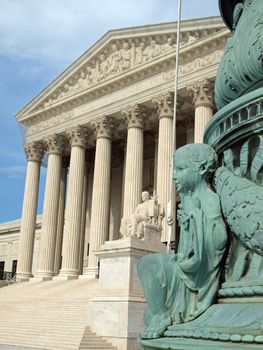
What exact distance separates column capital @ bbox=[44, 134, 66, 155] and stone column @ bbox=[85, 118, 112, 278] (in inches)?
182

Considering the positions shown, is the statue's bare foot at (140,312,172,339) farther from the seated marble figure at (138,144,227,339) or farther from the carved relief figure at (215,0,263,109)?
the carved relief figure at (215,0,263,109)

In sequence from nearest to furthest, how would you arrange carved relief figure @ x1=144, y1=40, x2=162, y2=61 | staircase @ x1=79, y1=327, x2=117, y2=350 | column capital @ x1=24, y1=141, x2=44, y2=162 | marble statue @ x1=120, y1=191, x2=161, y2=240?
1. staircase @ x1=79, y1=327, x2=117, y2=350
2. marble statue @ x1=120, y1=191, x2=161, y2=240
3. carved relief figure @ x1=144, y1=40, x2=162, y2=61
4. column capital @ x1=24, y1=141, x2=44, y2=162

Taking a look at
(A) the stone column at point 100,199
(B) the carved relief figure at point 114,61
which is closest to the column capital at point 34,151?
(A) the stone column at point 100,199

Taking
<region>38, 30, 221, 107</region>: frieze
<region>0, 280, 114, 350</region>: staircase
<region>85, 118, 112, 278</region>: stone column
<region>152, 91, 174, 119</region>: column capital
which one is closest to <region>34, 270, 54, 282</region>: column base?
<region>85, 118, 112, 278</region>: stone column

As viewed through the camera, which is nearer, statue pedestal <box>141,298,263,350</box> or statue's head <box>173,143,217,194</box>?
statue pedestal <box>141,298,263,350</box>

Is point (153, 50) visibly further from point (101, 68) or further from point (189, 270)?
point (189, 270)

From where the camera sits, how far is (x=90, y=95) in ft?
121

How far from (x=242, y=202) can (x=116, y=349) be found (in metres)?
14.8

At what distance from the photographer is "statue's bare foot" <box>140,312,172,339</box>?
352cm

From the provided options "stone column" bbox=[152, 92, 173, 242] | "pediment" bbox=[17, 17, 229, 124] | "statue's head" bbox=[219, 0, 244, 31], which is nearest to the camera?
"statue's head" bbox=[219, 0, 244, 31]

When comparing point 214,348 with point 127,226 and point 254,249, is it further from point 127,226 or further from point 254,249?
point 127,226

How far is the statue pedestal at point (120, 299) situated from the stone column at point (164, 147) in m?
10.3

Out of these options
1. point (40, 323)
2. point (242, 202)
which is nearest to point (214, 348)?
point (242, 202)

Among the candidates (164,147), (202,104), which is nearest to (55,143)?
(164,147)
